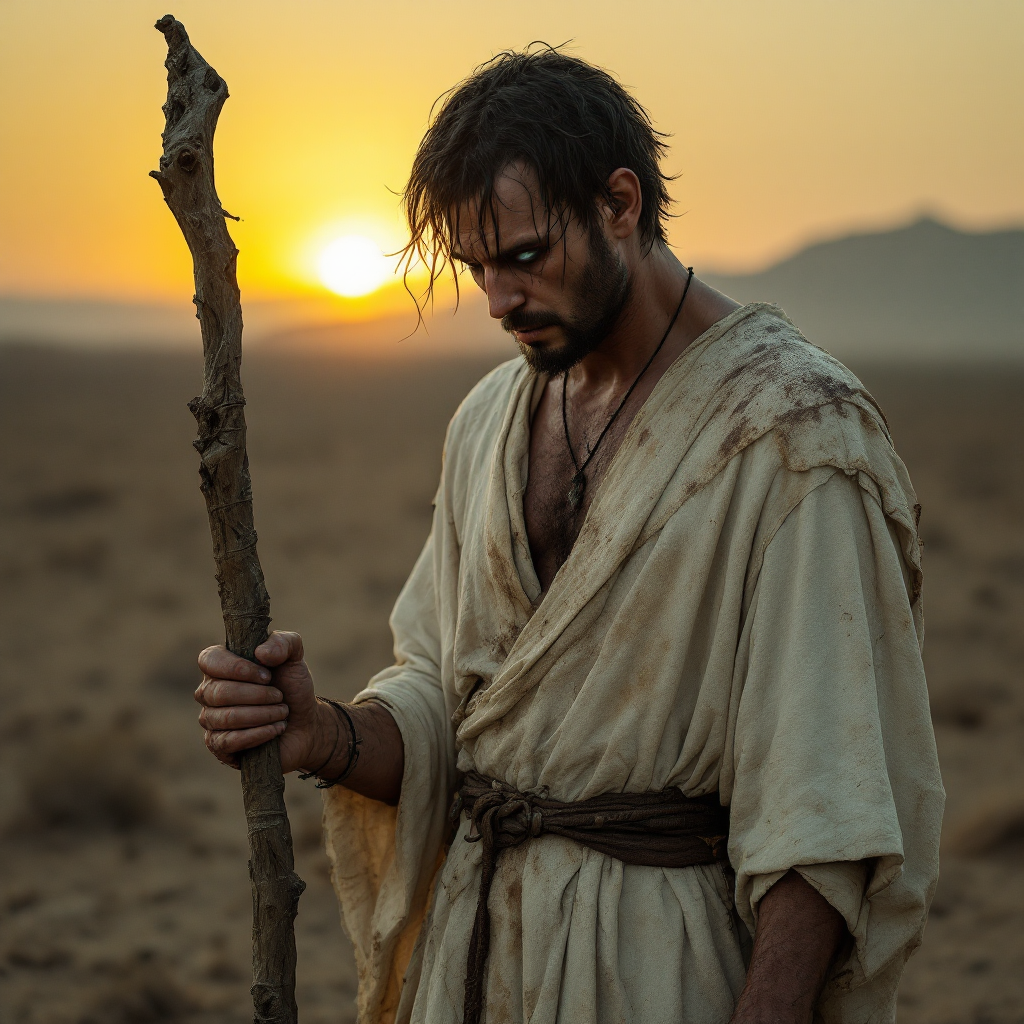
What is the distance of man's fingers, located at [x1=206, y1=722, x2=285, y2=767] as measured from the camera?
6.76 feet

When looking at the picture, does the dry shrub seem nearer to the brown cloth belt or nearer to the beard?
the brown cloth belt

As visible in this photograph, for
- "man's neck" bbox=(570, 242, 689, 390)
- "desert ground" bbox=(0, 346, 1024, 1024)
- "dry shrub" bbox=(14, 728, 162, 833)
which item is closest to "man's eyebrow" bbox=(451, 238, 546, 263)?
"man's neck" bbox=(570, 242, 689, 390)

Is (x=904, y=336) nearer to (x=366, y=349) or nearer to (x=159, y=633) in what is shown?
(x=366, y=349)

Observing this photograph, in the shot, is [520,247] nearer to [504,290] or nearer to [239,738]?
[504,290]

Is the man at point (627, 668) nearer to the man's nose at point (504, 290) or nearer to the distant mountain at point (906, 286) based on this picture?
the man's nose at point (504, 290)

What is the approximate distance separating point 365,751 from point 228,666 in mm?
415

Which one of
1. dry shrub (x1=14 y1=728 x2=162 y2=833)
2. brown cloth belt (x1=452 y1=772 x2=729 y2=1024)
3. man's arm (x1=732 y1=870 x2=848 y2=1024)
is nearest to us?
man's arm (x1=732 y1=870 x2=848 y2=1024)

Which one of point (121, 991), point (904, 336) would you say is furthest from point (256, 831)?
point (904, 336)

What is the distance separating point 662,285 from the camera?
2.25m

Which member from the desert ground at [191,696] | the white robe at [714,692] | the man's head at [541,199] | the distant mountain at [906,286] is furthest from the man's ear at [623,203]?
the distant mountain at [906,286]

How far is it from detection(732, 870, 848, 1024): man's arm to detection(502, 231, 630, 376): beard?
1.02m

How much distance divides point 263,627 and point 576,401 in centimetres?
80

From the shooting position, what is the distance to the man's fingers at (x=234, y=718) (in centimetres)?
205

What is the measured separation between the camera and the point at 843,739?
5.78 feet
